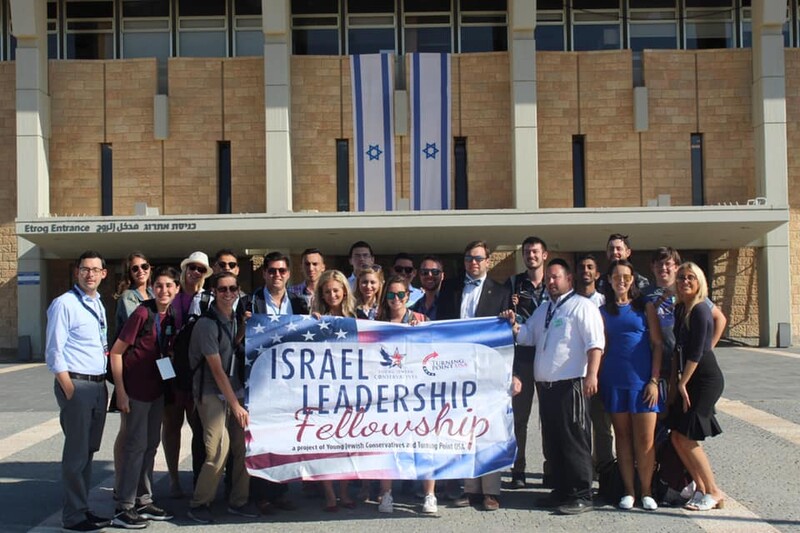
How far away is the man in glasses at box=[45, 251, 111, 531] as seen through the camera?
5758 mm

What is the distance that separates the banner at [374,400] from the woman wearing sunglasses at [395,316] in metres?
0.13

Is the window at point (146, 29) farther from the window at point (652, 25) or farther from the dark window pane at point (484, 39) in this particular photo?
the window at point (652, 25)

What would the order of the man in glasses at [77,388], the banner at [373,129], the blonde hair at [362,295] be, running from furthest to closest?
the banner at [373,129], the blonde hair at [362,295], the man in glasses at [77,388]

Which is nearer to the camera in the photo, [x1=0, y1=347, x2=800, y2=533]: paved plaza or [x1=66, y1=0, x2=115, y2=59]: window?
[x1=0, y1=347, x2=800, y2=533]: paved plaza

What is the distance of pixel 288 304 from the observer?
654 centimetres

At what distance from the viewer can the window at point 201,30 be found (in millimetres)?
23703

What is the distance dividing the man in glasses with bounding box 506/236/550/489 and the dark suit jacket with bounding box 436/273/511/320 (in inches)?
5.8

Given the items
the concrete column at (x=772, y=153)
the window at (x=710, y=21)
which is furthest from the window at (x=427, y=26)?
the concrete column at (x=772, y=153)

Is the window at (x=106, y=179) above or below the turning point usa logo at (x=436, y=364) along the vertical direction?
above

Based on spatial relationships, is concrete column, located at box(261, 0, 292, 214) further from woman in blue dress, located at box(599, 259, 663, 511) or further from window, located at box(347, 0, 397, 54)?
woman in blue dress, located at box(599, 259, 663, 511)

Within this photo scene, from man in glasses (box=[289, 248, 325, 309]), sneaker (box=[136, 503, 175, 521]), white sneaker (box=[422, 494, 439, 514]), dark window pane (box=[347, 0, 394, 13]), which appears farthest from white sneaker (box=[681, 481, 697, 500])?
dark window pane (box=[347, 0, 394, 13])

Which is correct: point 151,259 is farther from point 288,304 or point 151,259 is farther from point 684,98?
point 288,304

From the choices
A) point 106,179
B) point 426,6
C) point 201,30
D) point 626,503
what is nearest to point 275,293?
point 626,503

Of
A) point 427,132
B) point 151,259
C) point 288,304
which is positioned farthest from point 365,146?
point 288,304
